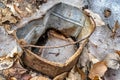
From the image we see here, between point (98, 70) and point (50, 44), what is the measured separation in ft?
1.41

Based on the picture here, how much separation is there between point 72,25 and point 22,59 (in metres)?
0.49

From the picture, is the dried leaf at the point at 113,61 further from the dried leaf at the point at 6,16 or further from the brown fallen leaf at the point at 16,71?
the dried leaf at the point at 6,16

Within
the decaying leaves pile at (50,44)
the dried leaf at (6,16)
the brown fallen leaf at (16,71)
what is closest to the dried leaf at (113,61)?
the decaying leaves pile at (50,44)

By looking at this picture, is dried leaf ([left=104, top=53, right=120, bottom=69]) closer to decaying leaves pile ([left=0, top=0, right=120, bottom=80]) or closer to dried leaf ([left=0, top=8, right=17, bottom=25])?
decaying leaves pile ([left=0, top=0, right=120, bottom=80])

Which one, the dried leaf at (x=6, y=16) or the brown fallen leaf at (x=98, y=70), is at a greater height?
the dried leaf at (x=6, y=16)

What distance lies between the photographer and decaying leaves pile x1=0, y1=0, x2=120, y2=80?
2078 mm

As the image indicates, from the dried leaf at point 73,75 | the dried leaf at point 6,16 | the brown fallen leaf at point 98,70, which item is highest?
the dried leaf at point 6,16

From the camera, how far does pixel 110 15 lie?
240 cm

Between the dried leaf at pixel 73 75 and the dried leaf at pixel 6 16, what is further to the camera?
the dried leaf at pixel 6 16

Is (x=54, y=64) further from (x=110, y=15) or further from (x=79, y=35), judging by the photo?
(x=110, y=15)

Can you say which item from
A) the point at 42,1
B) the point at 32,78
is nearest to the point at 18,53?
the point at 32,78

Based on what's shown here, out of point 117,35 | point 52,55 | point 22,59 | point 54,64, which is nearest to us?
point 54,64

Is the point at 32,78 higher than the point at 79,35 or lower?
lower

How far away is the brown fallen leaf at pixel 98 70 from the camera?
208cm
